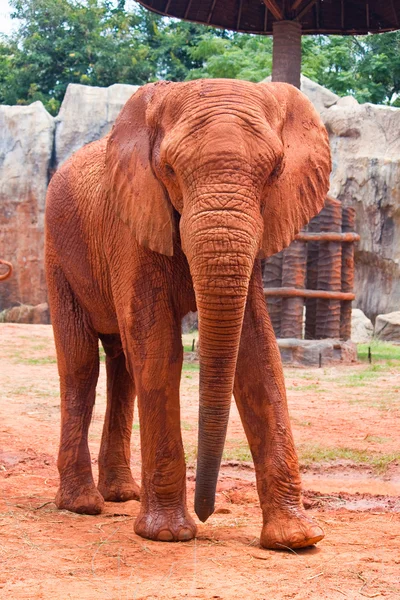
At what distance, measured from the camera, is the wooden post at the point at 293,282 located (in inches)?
492

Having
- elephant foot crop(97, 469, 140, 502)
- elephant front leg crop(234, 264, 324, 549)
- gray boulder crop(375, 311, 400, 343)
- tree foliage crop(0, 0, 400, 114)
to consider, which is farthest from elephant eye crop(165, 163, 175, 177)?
tree foliage crop(0, 0, 400, 114)

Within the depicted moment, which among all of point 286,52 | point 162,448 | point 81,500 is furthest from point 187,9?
point 162,448

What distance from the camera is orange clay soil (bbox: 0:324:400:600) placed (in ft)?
12.7

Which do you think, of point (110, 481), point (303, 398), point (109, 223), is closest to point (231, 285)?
point (109, 223)

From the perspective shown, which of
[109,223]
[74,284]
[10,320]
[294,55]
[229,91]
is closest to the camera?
[229,91]

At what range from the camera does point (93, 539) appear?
4746mm

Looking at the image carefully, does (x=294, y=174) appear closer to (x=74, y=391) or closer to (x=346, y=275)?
(x=74, y=391)

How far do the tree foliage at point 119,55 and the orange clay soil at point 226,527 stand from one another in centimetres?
1545

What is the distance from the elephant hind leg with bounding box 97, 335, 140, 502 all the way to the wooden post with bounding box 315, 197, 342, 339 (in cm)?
716

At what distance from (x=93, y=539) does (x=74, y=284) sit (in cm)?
150

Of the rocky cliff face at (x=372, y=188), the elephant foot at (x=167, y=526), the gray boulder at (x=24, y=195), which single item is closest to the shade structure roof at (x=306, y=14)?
the rocky cliff face at (x=372, y=188)

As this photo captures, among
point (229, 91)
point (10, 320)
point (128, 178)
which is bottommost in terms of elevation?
point (10, 320)

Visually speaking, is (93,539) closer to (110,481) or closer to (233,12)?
(110,481)

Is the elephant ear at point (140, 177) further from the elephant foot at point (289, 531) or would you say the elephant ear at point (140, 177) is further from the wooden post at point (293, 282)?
the wooden post at point (293, 282)
